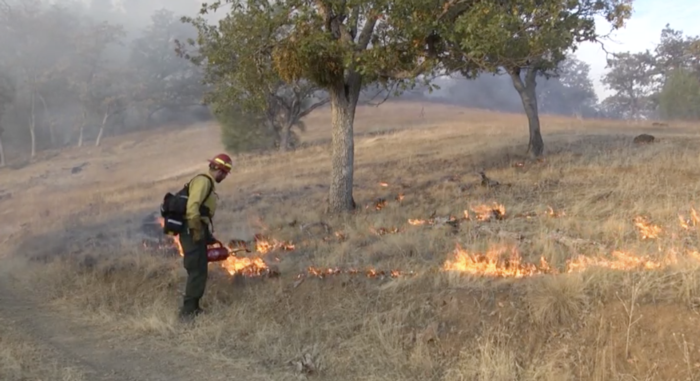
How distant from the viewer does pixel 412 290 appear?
6195 mm

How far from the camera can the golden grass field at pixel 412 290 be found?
4.83 metres

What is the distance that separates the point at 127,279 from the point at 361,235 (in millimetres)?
3591

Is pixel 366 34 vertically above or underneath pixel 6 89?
underneath

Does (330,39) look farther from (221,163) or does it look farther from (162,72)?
(162,72)

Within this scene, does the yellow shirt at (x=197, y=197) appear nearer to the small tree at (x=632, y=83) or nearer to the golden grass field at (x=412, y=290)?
the golden grass field at (x=412, y=290)

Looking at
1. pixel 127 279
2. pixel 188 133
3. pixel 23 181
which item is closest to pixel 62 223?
pixel 127 279

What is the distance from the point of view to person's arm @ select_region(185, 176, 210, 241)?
647cm

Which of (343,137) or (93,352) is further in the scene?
(343,137)

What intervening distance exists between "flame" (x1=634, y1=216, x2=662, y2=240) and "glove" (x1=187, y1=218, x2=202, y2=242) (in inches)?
209

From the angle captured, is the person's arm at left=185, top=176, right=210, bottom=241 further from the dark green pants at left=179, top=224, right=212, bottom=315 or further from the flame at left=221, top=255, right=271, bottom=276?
the flame at left=221, top=255, right=271, bottom=276

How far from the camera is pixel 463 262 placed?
646cm

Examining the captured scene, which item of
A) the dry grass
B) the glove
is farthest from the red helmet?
the dry grass

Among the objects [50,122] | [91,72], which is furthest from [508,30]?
[50,122]

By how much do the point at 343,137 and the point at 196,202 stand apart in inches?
175
